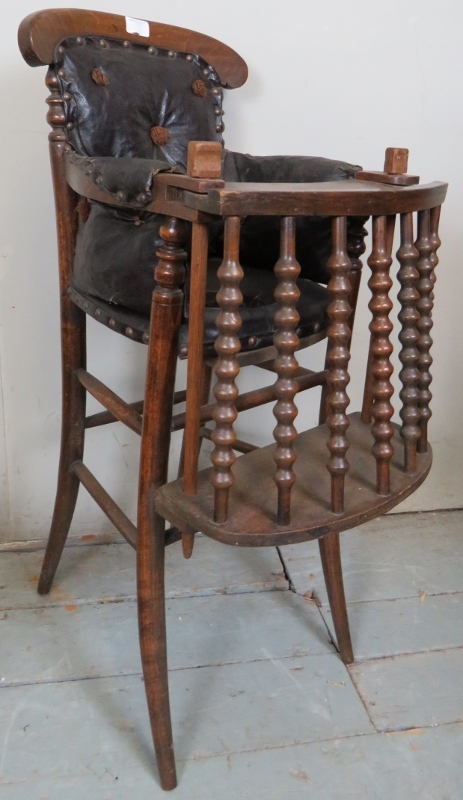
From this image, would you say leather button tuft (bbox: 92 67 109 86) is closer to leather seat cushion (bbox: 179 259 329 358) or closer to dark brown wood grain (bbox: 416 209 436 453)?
leather seat cushion (bbox: 179 259 329 358)

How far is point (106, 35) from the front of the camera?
→ 1.16 m

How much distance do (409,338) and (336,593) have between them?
58cm

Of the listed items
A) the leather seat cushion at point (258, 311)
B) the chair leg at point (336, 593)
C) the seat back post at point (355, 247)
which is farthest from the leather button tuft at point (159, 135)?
the chair leg at point (336, 593)

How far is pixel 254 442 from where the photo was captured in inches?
66.9

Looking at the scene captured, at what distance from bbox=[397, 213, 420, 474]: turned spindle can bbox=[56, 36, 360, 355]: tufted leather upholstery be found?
7.8 inches

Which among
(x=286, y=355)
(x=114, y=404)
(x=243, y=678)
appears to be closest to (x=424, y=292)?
(x=286, y=355)

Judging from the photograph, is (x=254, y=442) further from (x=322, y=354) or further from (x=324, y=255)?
(x=324, y=255)

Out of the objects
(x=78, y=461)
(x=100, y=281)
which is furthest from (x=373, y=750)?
(x=100, y=281)

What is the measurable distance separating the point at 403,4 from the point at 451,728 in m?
1.34

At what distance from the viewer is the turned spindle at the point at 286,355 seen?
774 millimetres

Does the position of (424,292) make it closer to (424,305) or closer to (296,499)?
(424,305)

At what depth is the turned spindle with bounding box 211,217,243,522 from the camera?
2.49 ft

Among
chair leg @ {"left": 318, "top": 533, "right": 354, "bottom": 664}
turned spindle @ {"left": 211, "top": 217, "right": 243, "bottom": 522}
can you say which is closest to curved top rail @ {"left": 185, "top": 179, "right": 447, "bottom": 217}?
turned spindle @ {"left": 211, "top": 217, "right": 243, "bottom": 522}

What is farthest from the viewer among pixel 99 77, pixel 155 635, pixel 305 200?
pixel 99 77
